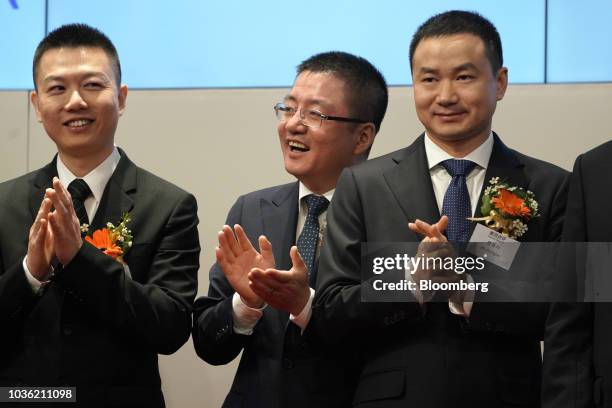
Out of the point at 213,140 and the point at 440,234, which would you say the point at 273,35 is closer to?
the point at 213,140

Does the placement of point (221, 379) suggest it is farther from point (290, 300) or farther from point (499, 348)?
point (499, 348)

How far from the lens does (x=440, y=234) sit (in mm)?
2449

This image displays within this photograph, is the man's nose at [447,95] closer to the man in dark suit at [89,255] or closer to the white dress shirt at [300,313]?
the white dress shirt at [300,313]

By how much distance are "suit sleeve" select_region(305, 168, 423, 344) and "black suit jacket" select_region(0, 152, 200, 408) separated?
46cm

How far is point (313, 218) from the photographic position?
3.06 meters

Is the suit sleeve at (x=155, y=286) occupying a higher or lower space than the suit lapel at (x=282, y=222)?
lower

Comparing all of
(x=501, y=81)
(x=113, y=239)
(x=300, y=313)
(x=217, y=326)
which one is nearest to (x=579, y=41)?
(x=501, y=81)

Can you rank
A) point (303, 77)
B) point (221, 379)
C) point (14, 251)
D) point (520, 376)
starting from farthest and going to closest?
point (221, 379) < point (303, 77) < point (14, 251) < point (520, 376)

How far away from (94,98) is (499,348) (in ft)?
4.84

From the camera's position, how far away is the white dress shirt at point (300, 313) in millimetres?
2750

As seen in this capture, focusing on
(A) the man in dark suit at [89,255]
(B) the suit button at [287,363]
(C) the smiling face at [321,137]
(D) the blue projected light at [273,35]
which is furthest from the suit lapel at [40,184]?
(D) the blue projected light at [273,35]

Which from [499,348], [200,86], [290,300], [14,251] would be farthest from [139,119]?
[499,348]

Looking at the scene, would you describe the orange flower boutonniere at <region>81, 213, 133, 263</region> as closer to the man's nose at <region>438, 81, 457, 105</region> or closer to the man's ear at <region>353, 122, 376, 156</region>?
the man's ear at <region>353, 122, 376, 156</region>

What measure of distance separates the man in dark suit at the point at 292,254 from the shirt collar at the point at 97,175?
436 mm
